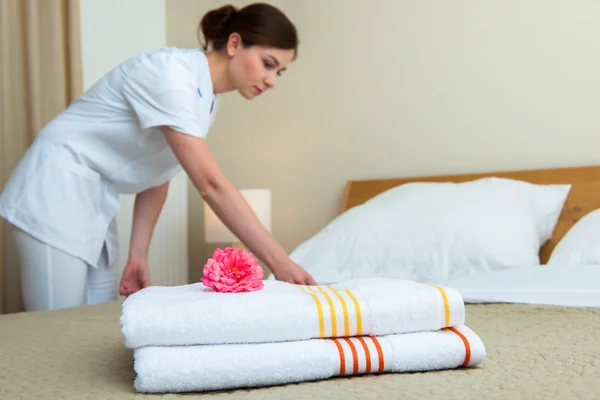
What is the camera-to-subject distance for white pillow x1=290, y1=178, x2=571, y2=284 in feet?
6.55

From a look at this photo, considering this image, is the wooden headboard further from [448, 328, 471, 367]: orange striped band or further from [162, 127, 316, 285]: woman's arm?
[448, 328, 471, 367]: orange striped band

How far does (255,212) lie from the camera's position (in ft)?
9.40

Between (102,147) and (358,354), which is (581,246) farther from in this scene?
(102,147)

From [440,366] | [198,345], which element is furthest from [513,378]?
[198,345]

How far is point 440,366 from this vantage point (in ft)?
2.72

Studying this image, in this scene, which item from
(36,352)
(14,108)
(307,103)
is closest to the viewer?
(36,352)


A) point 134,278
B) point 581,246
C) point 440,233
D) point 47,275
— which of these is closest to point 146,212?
point 134,278

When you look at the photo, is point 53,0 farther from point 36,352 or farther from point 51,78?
point 36,352

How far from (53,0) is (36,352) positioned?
202 centimetres

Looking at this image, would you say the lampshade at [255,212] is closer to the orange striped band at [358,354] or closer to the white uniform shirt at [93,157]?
the white uniform shirt at [93,157]

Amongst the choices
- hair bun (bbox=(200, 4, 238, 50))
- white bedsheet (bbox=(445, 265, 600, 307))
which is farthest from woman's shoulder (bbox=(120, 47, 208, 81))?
white bedsheet (bbox=(445, 265, 600, 307))

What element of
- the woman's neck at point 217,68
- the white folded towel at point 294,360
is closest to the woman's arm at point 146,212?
the woman's neck at point 217,68

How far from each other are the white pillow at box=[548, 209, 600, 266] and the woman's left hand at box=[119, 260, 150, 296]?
1199 mm

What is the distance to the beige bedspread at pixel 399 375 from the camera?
0.74 m
